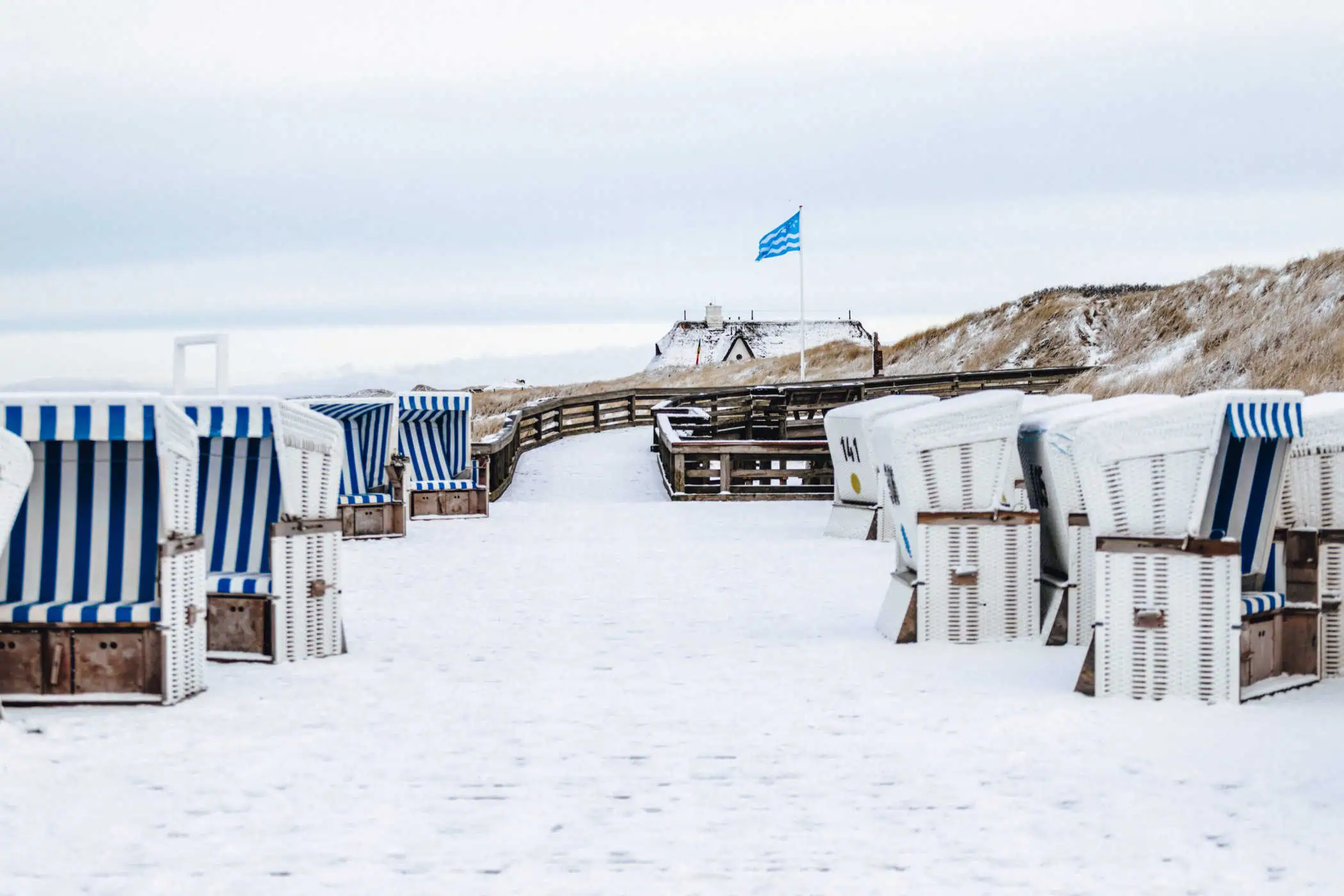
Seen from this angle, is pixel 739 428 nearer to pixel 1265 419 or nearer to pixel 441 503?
pixel 441 503

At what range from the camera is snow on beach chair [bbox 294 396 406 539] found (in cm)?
1509

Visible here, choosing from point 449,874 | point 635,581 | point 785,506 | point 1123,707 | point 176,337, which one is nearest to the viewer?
point 449,874

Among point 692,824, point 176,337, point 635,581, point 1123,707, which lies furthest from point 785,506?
point 692,824

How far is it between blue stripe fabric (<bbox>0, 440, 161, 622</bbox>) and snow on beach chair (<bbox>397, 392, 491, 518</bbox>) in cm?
1032

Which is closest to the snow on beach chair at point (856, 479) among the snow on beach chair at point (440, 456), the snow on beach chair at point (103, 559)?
the snow on beach chair at point (440, 456)

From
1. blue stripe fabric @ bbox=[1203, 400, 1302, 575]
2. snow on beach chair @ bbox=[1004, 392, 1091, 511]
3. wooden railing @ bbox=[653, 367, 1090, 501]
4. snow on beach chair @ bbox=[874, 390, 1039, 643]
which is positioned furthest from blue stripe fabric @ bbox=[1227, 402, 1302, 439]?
wooden railing @ bbox=[653, 367, 1090, 501]

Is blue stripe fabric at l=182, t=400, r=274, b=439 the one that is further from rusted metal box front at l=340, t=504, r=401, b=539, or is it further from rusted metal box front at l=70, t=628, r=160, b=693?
rusted metal box front at l=340, t=504, r=401, b=539

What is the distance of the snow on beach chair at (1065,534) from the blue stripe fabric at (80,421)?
472cm

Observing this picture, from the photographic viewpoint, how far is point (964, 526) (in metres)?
8.11

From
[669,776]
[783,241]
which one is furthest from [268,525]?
[783,241]

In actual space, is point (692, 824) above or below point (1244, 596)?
below

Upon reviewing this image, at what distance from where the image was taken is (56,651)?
258 inches

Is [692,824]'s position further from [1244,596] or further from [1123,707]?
[1244,596]

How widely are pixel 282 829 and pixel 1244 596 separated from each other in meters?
4.56
